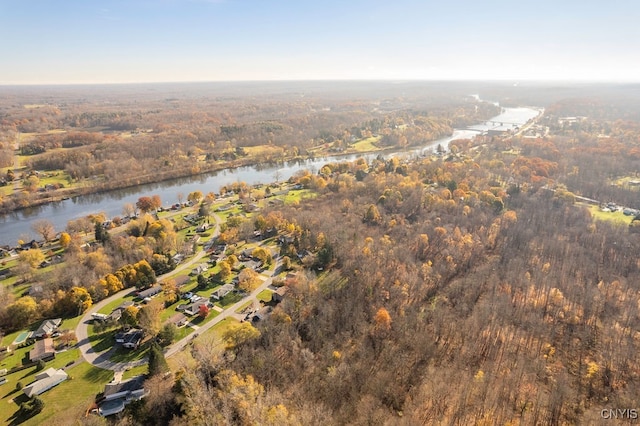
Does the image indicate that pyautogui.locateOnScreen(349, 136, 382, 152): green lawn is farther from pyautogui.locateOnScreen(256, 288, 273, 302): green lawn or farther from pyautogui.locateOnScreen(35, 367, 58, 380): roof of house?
pyautogui.locateOnScreen(35, 367, 58, 380): roof of house

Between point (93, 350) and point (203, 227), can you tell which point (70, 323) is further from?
point (203, 227)

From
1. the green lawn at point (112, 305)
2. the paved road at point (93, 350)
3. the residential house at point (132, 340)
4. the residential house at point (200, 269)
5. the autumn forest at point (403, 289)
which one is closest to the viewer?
the autumn forest at point (403, 289)

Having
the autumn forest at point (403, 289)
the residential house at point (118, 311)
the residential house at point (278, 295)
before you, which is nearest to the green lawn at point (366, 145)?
the autumn forest at point (403, 289)

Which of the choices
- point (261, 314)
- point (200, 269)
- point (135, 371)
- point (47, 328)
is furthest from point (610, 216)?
point (47, 328)

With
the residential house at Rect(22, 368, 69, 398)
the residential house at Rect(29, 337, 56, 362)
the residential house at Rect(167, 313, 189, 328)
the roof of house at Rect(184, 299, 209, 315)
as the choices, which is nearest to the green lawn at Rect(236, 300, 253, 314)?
the roof of house at Rect(184, 299, 209, 315)

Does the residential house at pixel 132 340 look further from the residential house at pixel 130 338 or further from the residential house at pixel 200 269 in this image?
the residential house at pixel 200 269
